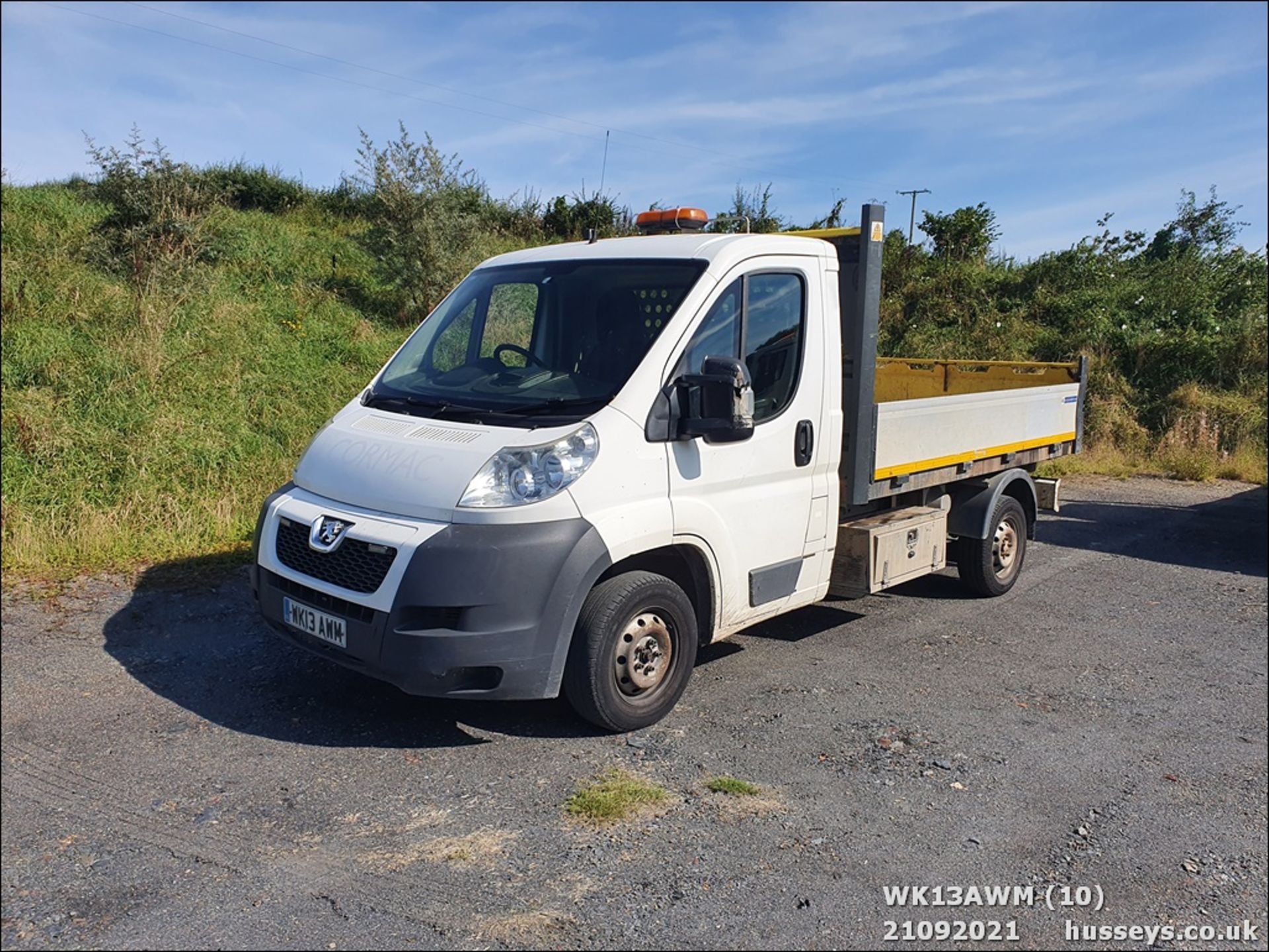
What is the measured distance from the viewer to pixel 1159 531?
9.42 meters

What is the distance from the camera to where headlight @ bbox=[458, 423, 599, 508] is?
4051mm

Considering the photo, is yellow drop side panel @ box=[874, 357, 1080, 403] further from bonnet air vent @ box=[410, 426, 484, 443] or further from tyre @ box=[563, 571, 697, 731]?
bonnet air vent @ box=[410, 426, 484, 443]

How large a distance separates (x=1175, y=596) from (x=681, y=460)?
14.8 ft

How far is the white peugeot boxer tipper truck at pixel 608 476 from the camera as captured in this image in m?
4.04

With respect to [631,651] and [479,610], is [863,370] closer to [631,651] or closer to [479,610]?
[631,651]

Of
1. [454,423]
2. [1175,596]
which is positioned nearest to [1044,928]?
[454,423]

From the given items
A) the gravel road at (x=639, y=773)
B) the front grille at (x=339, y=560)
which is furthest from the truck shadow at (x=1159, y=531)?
the front grille at (x=339, y=560)

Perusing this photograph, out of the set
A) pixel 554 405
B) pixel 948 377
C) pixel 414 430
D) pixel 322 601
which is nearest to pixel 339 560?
pixel 322 601

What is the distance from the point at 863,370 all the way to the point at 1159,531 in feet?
18.0

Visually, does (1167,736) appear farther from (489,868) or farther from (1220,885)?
(489,868)

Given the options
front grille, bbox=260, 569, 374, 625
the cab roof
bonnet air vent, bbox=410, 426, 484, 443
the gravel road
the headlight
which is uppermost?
the cab roof

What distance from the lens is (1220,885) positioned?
3.21m

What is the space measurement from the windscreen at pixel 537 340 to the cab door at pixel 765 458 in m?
0.30

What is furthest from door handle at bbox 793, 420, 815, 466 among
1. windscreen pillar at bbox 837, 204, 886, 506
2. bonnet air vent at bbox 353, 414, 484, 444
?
bonnet air vent at bbox 353, 414, 484, 444
